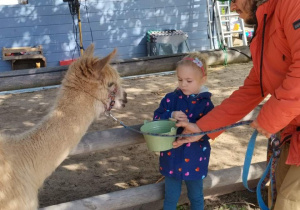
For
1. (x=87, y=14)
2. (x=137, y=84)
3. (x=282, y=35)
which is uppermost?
(x=87, y=14)

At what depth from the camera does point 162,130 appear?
241 centimetres

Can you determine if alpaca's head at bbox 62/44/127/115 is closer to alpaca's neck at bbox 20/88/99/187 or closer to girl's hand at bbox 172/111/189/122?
alpaca's neck at bbox 20/88/99/187

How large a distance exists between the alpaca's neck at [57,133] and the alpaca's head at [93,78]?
2.4 inches

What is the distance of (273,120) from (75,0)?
712 cm

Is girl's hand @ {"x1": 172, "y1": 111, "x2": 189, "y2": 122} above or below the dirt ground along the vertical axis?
above

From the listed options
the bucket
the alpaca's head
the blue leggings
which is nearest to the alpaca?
the alpaca's head

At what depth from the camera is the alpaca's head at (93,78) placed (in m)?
2.27

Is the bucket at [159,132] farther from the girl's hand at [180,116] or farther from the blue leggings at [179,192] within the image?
the blue leggings at [179,192]

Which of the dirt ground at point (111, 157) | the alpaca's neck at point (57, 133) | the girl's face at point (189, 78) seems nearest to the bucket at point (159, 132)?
the girl's face at point (189, 78)

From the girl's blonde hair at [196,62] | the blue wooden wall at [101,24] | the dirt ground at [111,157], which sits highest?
the blue wooden wall at [101,24]

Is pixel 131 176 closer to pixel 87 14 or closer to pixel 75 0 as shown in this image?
pixel 75 0

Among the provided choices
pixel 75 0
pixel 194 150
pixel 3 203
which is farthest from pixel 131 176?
pixel 75 0

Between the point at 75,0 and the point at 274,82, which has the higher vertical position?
the point at 75,0

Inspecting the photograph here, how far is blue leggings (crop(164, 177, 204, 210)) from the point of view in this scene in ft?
8.84
